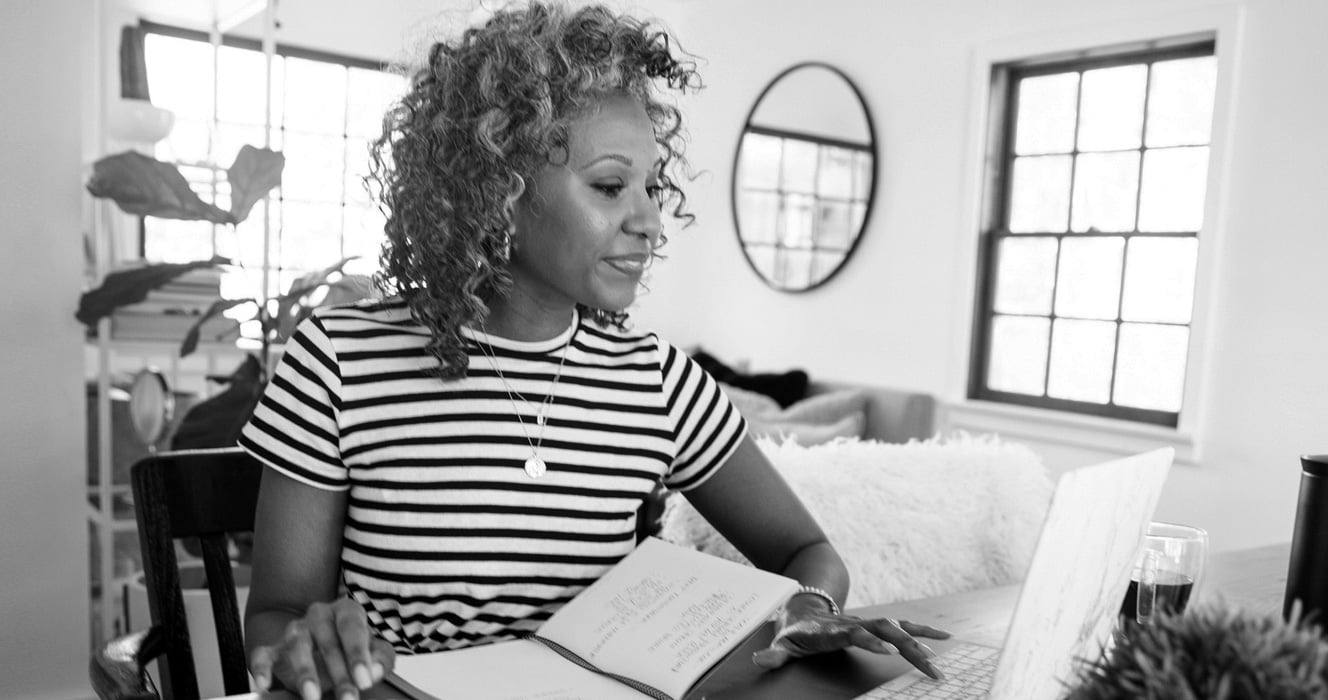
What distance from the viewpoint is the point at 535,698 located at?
87 centimetres

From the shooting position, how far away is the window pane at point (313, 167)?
5566mm

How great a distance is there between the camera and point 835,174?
5.23 meters

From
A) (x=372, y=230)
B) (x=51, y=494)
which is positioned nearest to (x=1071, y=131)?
(x=372, y=230)

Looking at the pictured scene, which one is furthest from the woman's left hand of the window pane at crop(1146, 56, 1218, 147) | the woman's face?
the window pane at crop(1146, 56, 1218, 147)

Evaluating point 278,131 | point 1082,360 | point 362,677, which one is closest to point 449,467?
point 362,677

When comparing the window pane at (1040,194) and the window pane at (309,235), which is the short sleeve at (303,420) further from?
the window pane at (309,235)

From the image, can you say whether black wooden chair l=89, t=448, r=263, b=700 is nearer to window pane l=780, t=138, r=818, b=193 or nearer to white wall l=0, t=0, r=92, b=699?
white wall l=0, t=0, r=92, b=699

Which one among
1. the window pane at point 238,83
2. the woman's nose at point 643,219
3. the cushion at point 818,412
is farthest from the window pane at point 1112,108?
the window pane at point 238,83

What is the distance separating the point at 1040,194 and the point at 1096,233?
1.07 feet

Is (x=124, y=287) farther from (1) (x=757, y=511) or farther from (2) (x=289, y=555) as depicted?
(1) (x=757, y=511)

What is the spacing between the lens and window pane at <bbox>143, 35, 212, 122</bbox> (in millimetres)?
5375

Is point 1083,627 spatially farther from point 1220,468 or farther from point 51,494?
point 1220,468

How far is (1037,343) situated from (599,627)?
12.5 ft

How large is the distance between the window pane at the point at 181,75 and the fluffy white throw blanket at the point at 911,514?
4.55m
